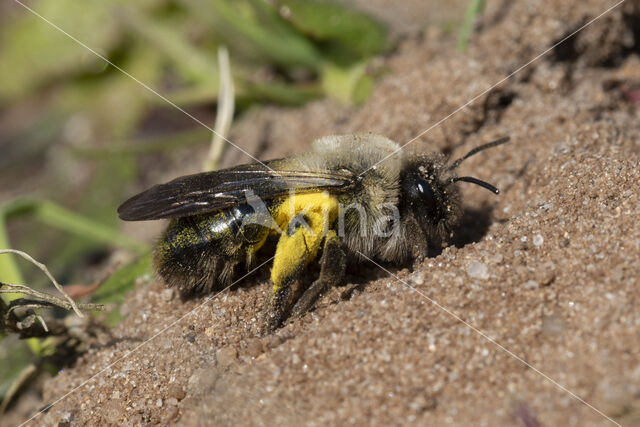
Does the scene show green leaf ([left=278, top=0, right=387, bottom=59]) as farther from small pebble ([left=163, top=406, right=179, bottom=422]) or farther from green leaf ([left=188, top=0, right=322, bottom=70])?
small pebble ([left=163, top=406, right=179, bottom=422])

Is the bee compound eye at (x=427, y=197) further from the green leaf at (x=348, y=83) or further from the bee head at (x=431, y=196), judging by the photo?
the green leaf at (x=348, y=83)

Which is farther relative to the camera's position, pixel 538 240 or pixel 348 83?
pixel 348 83

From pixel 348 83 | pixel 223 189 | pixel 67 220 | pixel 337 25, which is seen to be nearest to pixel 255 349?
pixel 223 189

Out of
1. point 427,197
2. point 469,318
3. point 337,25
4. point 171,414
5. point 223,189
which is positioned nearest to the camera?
point 469,318

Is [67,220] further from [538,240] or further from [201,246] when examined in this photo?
[538,240]

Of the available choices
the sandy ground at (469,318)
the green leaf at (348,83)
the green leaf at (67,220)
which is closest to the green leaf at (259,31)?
the green leaf at (348,83)

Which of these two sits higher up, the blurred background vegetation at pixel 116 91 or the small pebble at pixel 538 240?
the blurred background vegetation at pixel 116 91
